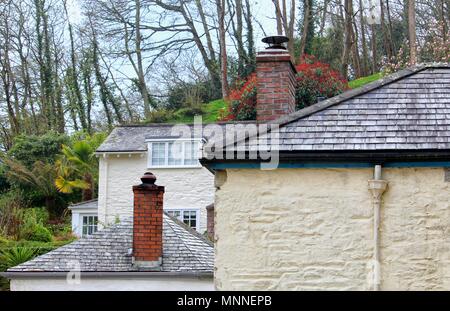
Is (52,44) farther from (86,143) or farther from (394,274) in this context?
(394,274)

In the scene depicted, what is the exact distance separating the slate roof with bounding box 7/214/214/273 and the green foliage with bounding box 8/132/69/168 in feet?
61.3

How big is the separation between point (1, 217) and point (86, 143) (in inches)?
206

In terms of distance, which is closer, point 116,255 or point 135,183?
point 116,255

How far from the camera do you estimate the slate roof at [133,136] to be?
2812 centimetres

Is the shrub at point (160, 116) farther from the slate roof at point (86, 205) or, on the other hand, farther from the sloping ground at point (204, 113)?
the slate roof at point (86, 205)

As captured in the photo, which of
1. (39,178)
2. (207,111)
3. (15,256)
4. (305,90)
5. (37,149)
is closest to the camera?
(15,256)

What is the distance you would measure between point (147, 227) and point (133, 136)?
14.7 metres

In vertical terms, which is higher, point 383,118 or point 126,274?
point 383,118

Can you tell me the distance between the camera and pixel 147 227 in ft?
48.6

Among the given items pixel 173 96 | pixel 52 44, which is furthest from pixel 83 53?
pixel 173 96

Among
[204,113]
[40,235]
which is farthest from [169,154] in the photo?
[204,113]

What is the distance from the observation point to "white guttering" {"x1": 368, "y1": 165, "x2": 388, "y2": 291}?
10.1m

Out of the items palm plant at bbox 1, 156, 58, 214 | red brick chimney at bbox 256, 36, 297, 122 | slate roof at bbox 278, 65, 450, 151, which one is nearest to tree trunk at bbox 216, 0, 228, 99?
palm plant at bbox 1, 156, 58, 214

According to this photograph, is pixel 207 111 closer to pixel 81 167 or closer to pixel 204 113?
pixel 204 113
